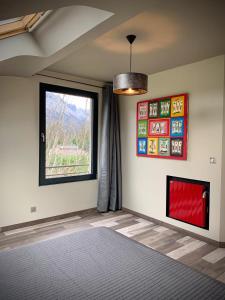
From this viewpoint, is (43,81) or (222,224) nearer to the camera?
(222,224)

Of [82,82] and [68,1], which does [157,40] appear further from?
[82,82]

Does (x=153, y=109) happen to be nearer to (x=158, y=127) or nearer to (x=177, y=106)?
(x=158, y=127)

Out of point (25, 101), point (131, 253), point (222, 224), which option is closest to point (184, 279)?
point (131, 253)

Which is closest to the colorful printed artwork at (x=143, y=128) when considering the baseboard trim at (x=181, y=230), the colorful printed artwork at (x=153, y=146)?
the colorful printed artwork at (x=153, y=146)

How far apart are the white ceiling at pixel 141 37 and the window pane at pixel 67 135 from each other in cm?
56

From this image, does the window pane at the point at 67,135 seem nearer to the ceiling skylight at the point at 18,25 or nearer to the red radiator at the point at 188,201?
the ceiling skylight at the point at 18,25

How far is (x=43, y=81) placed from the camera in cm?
369

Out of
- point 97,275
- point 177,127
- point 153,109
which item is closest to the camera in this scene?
point 97,275

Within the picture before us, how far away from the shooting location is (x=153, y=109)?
3.79 m

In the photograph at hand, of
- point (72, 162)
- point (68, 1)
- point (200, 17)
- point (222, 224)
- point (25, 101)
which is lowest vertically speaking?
point (222, 224)

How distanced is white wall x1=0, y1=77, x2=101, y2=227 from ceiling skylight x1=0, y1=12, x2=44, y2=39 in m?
0.97

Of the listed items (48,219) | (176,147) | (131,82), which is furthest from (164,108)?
(48,219)

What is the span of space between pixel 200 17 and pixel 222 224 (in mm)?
2416

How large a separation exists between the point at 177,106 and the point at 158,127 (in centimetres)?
46
